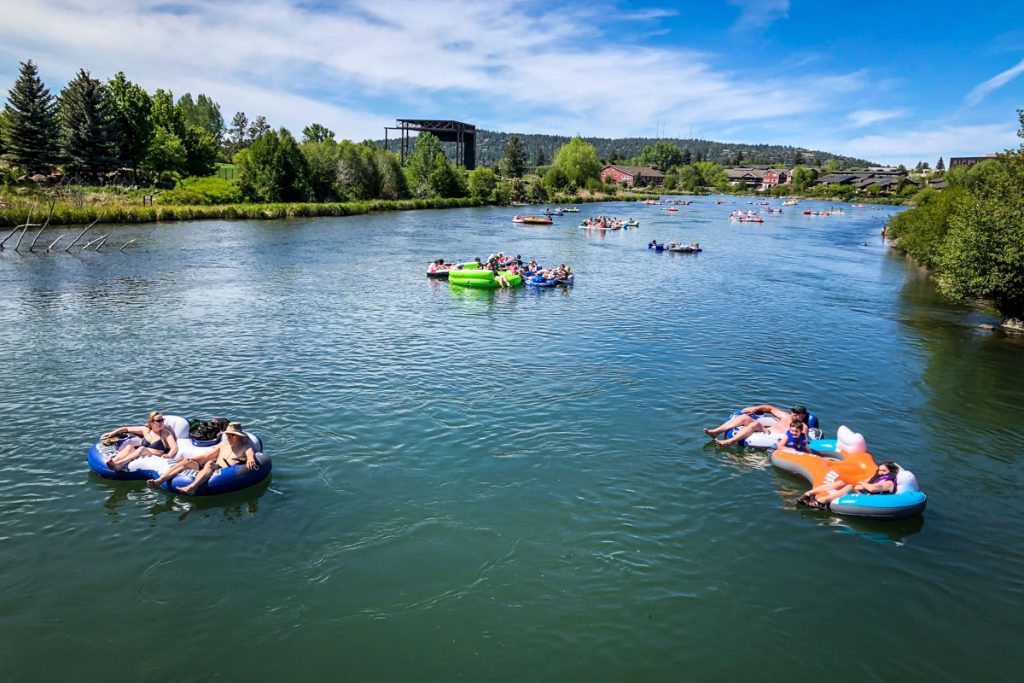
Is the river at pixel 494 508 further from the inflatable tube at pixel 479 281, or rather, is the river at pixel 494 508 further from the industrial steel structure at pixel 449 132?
the industrial steel structure at pixel 449 132

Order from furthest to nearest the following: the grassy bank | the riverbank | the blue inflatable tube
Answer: the grassy bank, the riverbank, the blue inflatable tube

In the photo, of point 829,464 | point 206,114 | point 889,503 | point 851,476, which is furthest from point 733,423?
point 206,114

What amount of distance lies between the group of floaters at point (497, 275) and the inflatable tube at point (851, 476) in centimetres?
2548

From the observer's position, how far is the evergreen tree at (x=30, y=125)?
233ft

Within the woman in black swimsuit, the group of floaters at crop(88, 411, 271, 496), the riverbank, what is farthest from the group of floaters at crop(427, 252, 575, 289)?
the riverbank

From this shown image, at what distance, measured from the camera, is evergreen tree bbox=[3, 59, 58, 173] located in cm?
7106

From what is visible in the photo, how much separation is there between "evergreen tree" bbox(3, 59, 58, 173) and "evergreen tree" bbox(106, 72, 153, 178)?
8280 mm

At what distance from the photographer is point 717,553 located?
13.7m

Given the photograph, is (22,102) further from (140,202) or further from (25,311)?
(25,311)

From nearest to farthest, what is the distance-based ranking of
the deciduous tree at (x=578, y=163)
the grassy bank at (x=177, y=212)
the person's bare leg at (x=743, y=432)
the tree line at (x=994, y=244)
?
the person's bare leg at (x=743, y=432)
the tree line at (x=994, y=244)
the grassy bank at (x=177, y=212)
the deciduous tree at (x=578, y=163)

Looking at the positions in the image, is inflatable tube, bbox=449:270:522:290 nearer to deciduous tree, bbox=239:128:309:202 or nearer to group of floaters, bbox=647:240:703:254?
group of floaters, bbox=647:240:703:254

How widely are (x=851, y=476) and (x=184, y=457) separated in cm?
1556

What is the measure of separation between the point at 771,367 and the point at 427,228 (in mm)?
59488

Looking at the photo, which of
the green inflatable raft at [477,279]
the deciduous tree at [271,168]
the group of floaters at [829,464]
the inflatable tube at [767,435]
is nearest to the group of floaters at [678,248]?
the green inflatable raft at [477,279]
